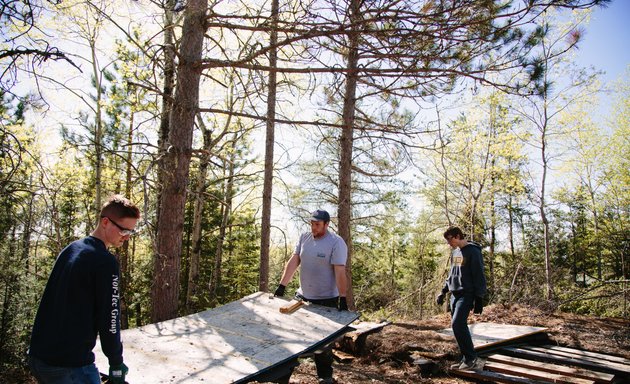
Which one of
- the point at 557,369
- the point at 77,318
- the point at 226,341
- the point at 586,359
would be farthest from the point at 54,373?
the point at 586,359

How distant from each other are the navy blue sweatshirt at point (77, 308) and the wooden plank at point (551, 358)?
5786 mm

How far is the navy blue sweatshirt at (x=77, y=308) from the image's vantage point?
222 centimetres

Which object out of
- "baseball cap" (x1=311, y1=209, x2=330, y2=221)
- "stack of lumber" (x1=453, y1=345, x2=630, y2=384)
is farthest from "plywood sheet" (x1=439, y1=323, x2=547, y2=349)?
"baseball cap" (x1=311, y1=209, x2=330, y2=221)

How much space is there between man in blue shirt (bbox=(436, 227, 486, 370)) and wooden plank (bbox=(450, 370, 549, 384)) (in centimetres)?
11

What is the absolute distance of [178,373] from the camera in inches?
117

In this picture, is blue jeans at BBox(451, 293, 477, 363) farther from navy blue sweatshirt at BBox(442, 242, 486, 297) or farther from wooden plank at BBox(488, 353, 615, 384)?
wooden plank at BBox(488, 353, 615, 384)

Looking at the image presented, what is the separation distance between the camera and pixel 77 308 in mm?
2246

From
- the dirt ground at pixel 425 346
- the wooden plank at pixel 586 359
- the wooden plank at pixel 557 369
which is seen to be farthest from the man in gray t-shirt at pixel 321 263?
the wooden plank at pixel 586 359

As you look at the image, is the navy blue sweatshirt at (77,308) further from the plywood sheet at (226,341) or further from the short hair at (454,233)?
the short hair at (454,233)

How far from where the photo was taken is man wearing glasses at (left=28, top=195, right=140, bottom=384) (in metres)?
2.22

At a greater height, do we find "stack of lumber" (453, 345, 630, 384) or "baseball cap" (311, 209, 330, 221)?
"baseball cap" (311, 209, 330, 221)

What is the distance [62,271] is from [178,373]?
1203mm

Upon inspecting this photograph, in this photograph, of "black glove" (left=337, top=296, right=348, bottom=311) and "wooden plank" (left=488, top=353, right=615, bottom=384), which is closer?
"black glove" (left=337, top=296, right=348, bottom=311)

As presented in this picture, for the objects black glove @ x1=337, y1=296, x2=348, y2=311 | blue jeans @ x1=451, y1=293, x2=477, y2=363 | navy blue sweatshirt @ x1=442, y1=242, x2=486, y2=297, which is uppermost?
navy blue sweatshirt @ x1=442, y1=242, x2=486, y2=297
